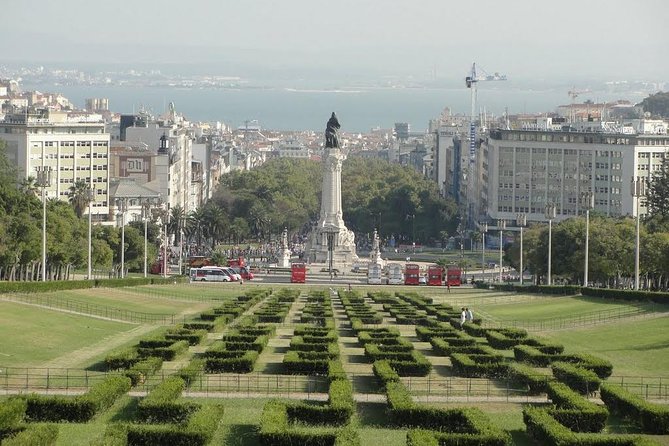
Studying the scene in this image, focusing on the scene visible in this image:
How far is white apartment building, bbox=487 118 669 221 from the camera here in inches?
7249

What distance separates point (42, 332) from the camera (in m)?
65.7

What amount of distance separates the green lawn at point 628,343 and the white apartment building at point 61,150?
9782cm

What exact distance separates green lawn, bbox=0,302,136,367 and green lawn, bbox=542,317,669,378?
19525 millimetres

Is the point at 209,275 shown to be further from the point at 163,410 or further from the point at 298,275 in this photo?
the point at 163,410

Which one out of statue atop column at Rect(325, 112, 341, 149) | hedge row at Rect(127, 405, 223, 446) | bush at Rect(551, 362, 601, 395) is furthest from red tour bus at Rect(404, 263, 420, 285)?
hedge row at Rect(127, 405, 223, 446)

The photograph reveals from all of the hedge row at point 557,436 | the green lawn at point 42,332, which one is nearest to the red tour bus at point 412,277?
the green lawn at point 42,332

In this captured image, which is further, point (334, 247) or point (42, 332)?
point (334, 247)

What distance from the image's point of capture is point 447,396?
50.6 m

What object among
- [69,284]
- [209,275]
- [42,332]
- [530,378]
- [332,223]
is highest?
[332,223]

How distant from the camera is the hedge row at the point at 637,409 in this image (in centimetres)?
4428

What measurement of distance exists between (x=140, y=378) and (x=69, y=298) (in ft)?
112

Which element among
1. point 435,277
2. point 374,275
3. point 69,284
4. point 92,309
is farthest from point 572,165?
point 92,309

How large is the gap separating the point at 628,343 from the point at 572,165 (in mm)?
124940

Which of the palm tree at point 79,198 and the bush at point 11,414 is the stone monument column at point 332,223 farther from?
the bush at point 11,414
